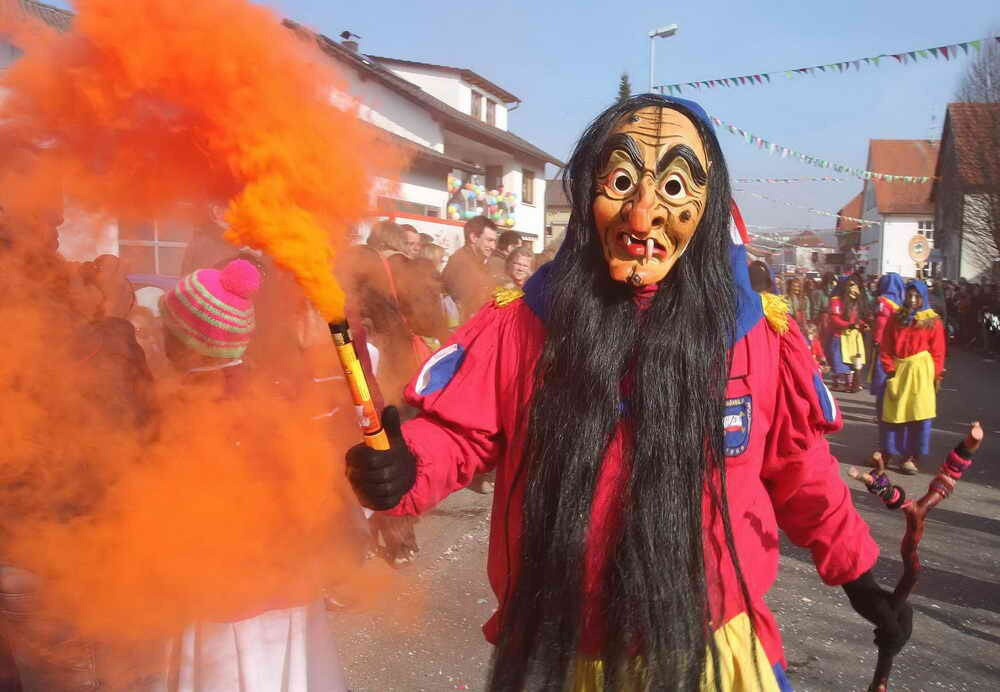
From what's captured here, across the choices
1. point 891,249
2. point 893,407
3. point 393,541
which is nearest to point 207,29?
point 393,541

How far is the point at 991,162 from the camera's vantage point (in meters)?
19.7

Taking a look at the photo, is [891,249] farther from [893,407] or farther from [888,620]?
[888,620]

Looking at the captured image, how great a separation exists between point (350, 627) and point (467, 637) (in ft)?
1.96

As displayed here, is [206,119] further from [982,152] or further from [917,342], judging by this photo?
[982,152]

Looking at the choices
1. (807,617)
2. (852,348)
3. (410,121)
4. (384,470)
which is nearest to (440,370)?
(384,470)

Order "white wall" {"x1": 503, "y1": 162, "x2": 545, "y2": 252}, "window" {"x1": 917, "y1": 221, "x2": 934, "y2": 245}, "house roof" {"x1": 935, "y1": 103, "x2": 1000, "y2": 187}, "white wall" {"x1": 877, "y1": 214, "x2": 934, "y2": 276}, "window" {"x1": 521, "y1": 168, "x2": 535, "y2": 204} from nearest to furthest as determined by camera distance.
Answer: "house roof" {"x1": 935, "y1": 103, "x2": 1000, "y2": 187}
"white wall" {"x1": 503, "y1": 162, "x2": 545, "y2": 252}
"window" {"x1": 521, "y1": 168, "x2": 535, "y2": 204}
"window" {"x1": 917, "y1": 221, "x2": 934, "y2": 245}
"white wall" {"x1": 877, "y1": 214, "x2": 934, "y2": 276}

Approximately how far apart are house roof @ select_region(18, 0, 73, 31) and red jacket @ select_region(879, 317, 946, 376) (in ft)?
24.3

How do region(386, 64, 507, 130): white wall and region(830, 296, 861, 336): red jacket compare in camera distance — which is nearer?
region(830, 296, 861, 336): red jacket

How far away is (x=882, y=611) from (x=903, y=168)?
172 ft

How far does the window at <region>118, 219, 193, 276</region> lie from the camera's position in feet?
7.77

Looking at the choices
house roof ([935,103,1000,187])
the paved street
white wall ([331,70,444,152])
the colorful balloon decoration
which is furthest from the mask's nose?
house roof ([935,103,1000,187])

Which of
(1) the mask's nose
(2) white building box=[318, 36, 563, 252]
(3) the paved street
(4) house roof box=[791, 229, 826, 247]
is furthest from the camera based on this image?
(4) house roof box=[791, 229, 826, 247]

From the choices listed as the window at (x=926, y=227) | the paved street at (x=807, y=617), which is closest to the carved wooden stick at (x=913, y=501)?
the paved street at (x=807, y=617)

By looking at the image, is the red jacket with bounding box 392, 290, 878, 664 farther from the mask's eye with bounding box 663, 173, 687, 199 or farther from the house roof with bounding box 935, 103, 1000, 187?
the house roof with bounding box 935, 103, 1000, 187
